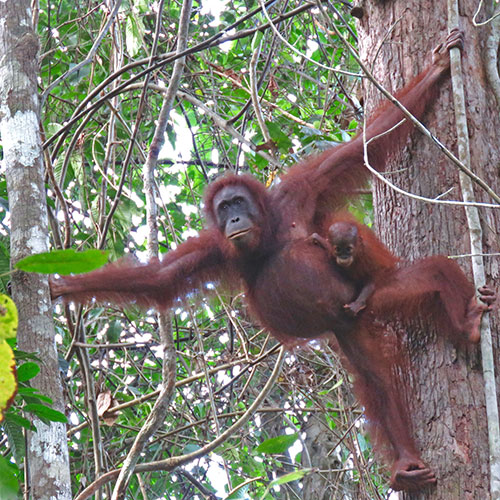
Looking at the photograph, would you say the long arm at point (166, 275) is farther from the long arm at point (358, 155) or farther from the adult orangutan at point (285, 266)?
the long arm at point (358, 155)

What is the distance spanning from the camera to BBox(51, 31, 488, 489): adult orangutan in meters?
3.20

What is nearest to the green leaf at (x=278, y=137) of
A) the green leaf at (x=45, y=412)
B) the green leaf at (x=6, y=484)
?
the green leaf at (x=45, y=412)

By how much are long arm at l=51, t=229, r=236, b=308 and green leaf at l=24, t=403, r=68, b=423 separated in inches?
46.8

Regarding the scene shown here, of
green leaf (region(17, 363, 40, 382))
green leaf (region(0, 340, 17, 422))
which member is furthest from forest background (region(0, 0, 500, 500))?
green leaf (region(0, 340, 17, 422))

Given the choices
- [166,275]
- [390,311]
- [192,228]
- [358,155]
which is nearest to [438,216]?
[390,311]

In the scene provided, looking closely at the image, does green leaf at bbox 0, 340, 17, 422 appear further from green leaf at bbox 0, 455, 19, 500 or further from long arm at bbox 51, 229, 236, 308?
long arm at bbox 51, 229, 236, 308

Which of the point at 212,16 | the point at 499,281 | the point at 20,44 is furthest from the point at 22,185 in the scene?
the point at 212,16

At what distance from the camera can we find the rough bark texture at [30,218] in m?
2.44

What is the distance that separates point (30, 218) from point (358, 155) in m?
1.52

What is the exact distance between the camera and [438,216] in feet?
8.75

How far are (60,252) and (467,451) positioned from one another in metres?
1.51

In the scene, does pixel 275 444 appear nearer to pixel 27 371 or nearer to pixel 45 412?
pixel 45 412

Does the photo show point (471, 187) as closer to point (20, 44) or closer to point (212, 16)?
point (20, 44)

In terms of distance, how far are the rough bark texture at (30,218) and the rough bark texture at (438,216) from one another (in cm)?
123
